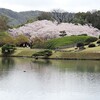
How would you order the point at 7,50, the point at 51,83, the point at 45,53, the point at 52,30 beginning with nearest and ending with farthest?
1. the point at 51,83
2. the point at 45,53
3. the point at 7,50
4. the point at 52,30

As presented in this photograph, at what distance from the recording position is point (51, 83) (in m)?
35.4

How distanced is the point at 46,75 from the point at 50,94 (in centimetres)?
1181

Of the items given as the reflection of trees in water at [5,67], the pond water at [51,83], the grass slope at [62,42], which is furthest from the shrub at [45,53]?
the pond water at [51,83]

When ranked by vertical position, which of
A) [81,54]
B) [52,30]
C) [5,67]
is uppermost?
[52,30]

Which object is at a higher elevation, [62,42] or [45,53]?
[62,42]

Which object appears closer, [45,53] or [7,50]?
[45,53]

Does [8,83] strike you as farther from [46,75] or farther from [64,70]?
[64,70]

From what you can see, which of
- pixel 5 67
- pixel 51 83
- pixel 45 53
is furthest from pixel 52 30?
pixel 51 83

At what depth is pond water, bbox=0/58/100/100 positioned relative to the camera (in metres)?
29.0

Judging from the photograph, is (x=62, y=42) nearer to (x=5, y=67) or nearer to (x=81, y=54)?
(x=81, y=54)

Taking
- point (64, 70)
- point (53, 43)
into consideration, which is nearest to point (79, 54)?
point (53, 43)

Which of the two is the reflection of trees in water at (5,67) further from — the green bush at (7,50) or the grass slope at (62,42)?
the grass slope at (62,42)

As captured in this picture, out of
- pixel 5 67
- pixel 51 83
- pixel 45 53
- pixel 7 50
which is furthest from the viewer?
pixel 7 50

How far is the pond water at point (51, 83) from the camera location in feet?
95.2
